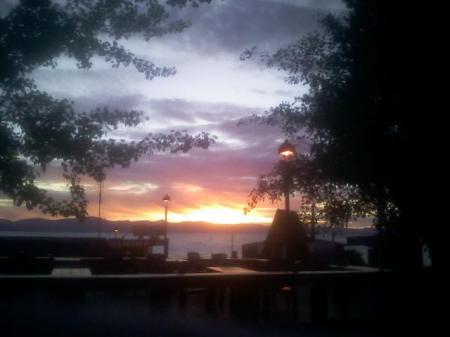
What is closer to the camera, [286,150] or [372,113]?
[372,113]

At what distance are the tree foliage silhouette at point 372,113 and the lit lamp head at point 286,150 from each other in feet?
1.37

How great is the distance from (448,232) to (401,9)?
347 cm

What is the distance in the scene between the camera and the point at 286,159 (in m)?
8.91

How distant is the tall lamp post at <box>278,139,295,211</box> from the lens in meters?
8.85

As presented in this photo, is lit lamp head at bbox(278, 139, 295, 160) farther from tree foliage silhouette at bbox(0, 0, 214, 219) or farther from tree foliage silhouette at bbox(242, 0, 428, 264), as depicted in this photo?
tree foliage silhouette at bbox(0, 0, 214, 219)

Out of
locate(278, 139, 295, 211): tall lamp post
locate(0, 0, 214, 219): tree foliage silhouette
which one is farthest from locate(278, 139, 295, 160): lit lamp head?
locate(0, 0, 214, 219): tree foliage silhouette

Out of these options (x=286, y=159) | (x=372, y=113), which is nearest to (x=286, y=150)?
(x=286, y=159)

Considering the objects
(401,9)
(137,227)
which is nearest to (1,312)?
(401,9)

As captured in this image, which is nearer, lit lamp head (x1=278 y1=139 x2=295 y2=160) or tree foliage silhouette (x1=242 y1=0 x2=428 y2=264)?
tree foliage silhouette (x1=242 y1=0 x2=428 y2=264)

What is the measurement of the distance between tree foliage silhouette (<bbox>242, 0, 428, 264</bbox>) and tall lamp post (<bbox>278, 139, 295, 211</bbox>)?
17.1 inches

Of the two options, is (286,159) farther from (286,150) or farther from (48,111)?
(48,111)

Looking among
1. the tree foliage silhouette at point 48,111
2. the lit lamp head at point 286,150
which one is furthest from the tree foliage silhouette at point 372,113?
the tree foliage silhouette at point 48,111

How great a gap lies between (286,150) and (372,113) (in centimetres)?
200

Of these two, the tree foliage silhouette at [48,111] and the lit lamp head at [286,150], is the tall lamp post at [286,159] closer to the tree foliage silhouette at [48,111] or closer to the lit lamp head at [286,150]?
the lit lamp head at [286,150]
